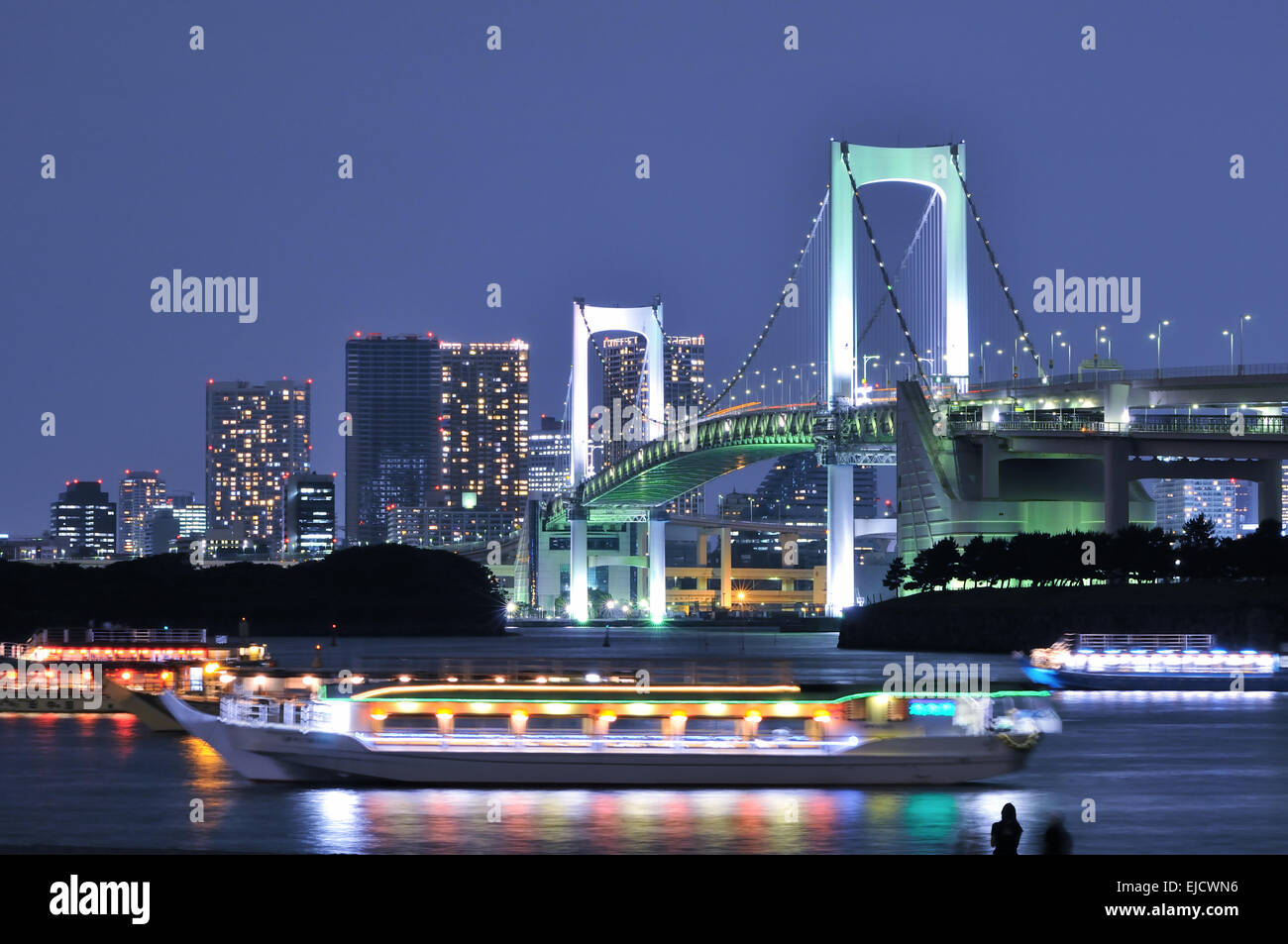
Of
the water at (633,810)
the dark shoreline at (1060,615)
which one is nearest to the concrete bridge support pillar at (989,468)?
the dark shoreline at (1060,615)

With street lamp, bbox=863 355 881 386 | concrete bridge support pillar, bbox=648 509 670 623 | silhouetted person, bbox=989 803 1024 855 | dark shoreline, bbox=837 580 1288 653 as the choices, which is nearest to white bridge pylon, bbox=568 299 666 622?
concrete bridge support pillar, bbox=648 509 670 623

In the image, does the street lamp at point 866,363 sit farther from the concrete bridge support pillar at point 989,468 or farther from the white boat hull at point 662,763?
the white boat hull at point 662,763

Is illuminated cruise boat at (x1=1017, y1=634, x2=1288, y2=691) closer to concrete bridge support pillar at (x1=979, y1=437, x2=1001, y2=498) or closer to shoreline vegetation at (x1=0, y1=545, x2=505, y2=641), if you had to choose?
concrete bridge support pillar at (x1=979, y1=437, x2=1001, y2=498)

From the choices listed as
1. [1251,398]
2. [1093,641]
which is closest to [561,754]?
[1093,641]

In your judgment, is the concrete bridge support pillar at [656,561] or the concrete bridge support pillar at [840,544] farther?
the concrete bridge support pillar at [656,561]

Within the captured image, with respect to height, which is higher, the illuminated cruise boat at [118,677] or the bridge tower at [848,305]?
the bridge tower at [848,305]

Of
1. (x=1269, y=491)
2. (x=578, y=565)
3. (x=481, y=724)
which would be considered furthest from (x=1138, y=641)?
(x=578, y=565)
